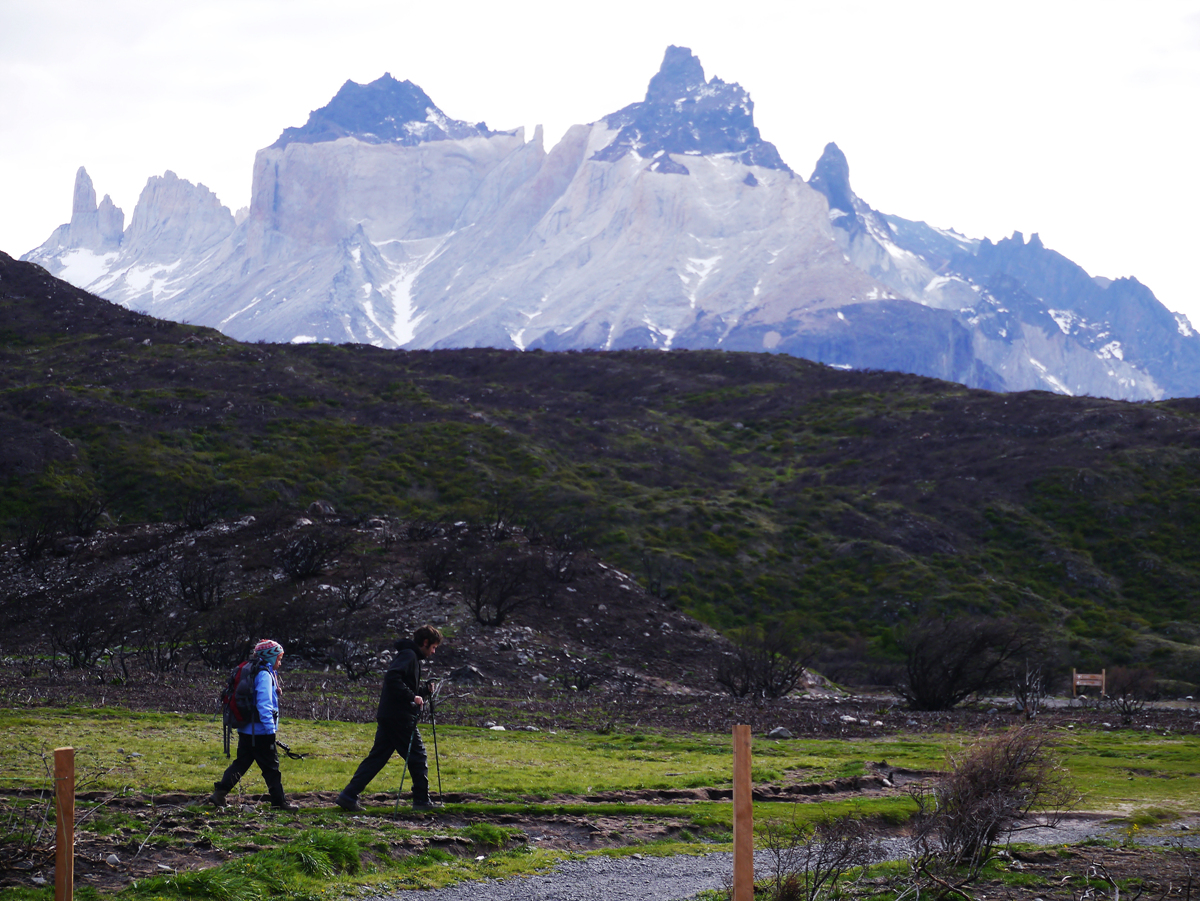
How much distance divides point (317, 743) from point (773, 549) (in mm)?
33621

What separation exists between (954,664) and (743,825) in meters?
23.5

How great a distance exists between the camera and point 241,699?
433 inches

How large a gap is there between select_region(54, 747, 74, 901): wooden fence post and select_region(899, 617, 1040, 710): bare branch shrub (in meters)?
25.0

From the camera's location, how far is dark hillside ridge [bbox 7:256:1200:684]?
4247cm

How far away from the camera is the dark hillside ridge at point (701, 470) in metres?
42.5

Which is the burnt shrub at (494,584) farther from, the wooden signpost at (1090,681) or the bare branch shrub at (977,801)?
the bare branch shrub at (977,801)

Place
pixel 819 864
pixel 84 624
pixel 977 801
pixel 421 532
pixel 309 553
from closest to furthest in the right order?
pixel 819 864 → pixel 977 801 → pixel 84 624 → pixel 309 553 → pixel 421 532

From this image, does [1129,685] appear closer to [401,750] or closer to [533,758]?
[533,758]

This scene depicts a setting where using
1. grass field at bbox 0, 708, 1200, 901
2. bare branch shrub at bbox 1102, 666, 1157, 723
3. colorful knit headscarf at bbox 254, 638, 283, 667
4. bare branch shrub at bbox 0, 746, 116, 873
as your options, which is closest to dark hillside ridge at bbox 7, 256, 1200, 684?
bare branch shrub at bbox 1102, 666, 1157, 723

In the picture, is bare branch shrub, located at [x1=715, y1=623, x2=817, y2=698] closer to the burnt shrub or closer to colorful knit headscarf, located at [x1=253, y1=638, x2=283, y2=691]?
the burnt shrub

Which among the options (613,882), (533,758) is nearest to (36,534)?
(533,758)

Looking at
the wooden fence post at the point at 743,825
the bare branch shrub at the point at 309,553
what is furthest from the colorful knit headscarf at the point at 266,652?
the bare branch shrub at the point at 309,553

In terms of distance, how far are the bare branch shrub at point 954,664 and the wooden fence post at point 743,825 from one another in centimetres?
2268

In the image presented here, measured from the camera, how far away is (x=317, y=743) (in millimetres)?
15812
